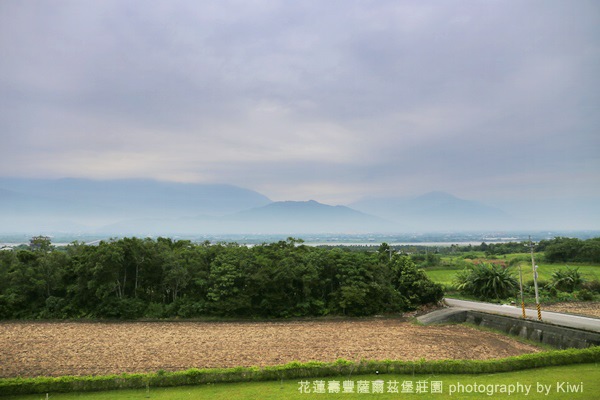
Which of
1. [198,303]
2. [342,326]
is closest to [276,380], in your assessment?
[342,326]

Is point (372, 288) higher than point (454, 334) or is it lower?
higher

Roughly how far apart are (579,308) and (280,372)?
24.0 m

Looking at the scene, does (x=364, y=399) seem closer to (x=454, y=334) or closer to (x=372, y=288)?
(x=454, y=334)

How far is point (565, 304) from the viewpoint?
1037 inches

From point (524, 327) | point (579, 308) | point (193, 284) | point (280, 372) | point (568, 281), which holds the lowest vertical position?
point (579, 308)

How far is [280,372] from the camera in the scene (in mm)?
12219

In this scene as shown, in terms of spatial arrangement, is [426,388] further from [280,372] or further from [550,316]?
[550,316]

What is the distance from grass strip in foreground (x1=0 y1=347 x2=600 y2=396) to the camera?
1163cm

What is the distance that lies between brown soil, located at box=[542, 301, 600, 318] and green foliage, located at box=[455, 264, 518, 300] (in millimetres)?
3799

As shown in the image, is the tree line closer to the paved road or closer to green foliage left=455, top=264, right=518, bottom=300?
the paved road

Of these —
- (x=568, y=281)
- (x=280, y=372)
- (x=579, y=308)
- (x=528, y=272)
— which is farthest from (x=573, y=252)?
(x=280, y=372)

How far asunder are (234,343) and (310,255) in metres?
10.7

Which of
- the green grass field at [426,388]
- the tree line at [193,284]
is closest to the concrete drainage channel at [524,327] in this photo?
the tree line at [193,284]

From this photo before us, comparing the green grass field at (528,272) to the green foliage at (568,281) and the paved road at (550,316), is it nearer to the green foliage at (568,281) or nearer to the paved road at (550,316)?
the green foliage at (568,281)
